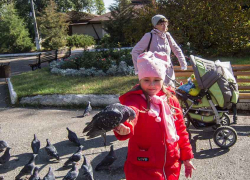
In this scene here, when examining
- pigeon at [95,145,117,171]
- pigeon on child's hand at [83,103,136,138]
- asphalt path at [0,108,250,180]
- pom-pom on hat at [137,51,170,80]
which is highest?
pom-pom on hat at [137,51,170,80]

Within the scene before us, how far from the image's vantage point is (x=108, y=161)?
12.3ft

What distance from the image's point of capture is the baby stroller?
4188 mm

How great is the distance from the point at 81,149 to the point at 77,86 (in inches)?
166

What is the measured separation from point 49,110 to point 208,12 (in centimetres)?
821

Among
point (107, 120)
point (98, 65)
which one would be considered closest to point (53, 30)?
point (98, 65)

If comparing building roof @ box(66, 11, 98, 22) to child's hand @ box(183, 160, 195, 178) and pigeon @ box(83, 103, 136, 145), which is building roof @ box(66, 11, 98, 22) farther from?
pigeon @ box(83, 103, 136, 145)

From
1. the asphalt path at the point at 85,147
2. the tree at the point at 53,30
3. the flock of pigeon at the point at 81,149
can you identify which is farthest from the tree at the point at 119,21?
the flock of pigeon at the point at 81,149

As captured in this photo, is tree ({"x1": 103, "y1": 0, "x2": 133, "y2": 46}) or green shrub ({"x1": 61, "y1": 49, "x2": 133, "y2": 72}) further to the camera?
tree ({"x1": 103, "y1": 0, "x2": 133, "y2": 46})

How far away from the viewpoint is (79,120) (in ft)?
19.9

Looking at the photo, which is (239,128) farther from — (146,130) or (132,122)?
(132,122)

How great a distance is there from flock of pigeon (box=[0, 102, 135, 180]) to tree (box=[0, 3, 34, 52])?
89.8ft

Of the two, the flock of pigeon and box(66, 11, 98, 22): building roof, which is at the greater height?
box(66, 11, 98, 22): building roof

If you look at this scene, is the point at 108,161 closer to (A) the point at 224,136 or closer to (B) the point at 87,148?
(B) the point at 87,148

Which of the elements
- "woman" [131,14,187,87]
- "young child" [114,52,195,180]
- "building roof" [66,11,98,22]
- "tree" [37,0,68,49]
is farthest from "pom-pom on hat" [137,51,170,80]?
"building roof" [66,11,98,22]
